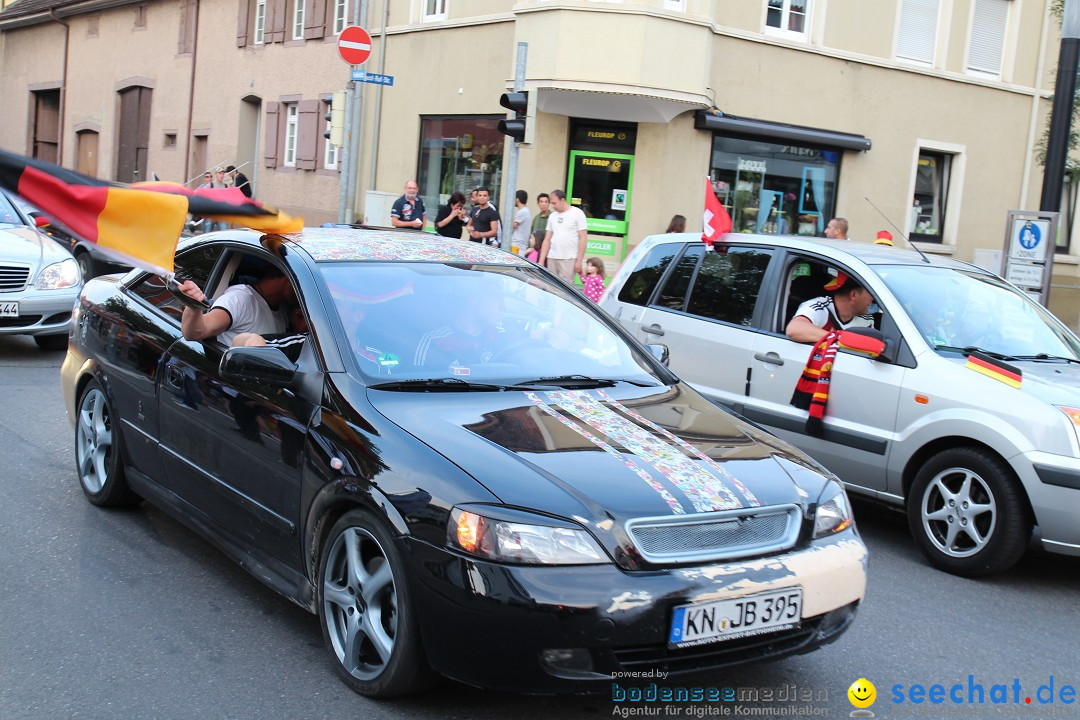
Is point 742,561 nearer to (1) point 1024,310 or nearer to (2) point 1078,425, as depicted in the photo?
(2) point 1078,425

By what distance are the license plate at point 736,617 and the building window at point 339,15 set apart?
22.6 meters

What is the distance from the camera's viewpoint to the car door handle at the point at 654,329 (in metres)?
7.65

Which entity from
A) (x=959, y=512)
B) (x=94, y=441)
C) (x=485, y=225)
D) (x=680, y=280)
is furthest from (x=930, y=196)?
(x=94, y=441)

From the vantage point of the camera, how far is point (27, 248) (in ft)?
35.6

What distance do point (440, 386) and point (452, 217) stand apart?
13.2m

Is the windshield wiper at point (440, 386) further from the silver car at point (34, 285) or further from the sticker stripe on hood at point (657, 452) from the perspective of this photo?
the silver car at point (34, 285)

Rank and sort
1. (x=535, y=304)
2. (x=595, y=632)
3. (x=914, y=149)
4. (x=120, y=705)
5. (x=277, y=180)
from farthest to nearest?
(x=277, y=180) < (x=914, y=149) < (x=535, y=304) < (x=120, y=705) < (x=595, y=632)

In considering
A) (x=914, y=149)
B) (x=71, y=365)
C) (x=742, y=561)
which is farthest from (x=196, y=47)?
(x=742, y=561)

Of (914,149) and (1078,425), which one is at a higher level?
(914,149)

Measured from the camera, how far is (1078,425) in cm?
543

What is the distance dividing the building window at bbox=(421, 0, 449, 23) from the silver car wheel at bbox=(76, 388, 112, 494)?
16.3m

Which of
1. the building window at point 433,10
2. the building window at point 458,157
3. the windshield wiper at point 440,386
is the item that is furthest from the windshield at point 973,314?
the building window at point 433,10

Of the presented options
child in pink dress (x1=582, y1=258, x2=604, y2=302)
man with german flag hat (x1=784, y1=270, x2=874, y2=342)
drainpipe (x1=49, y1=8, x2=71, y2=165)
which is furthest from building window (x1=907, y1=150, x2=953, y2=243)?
drainpipe (x1=49, y1=8, x2=71, y2=165)

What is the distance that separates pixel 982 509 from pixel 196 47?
27.5m
